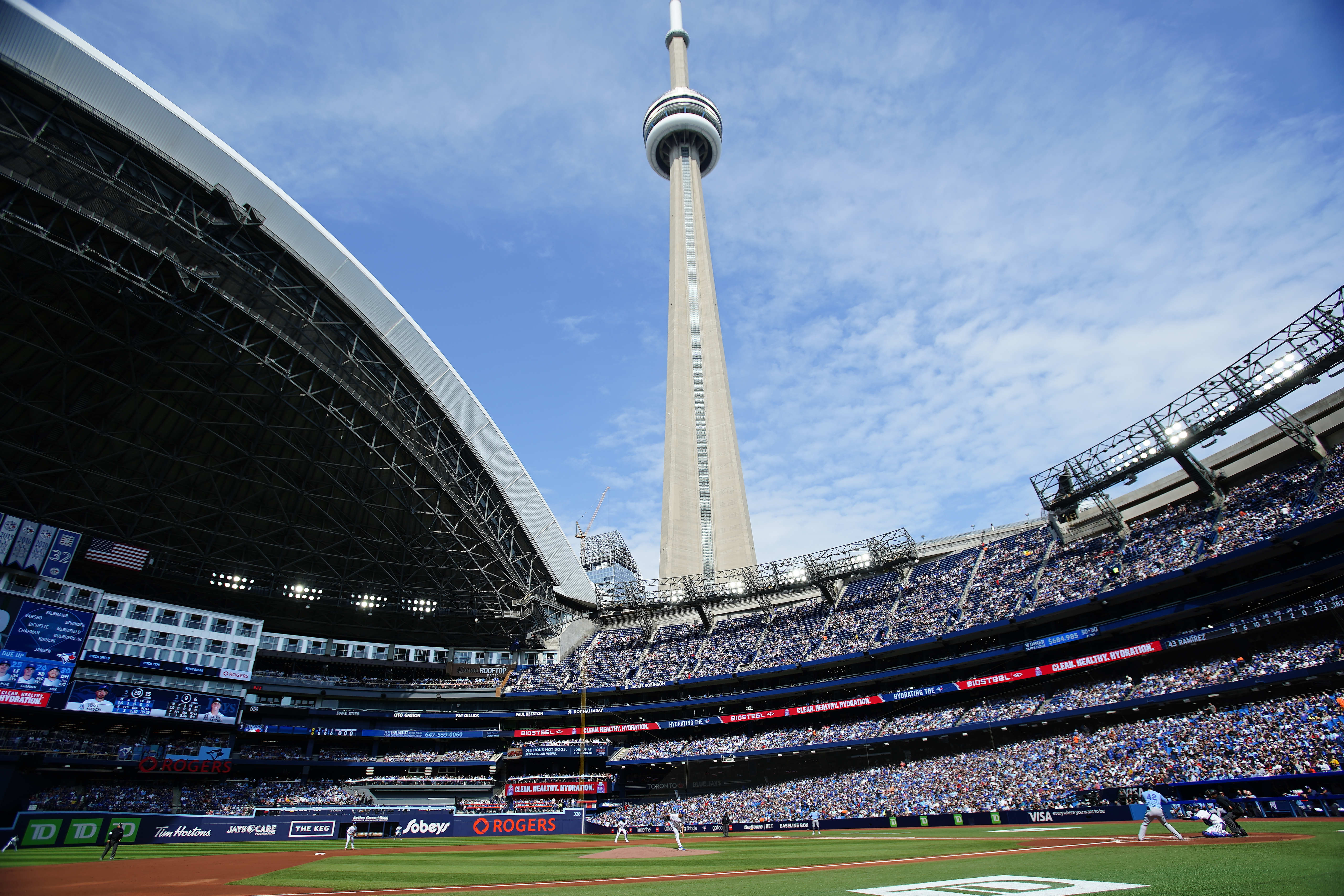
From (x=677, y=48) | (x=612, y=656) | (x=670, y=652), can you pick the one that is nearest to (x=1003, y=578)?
(x=670, y=652)

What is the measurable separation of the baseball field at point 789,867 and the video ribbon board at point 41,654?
10.2 meters

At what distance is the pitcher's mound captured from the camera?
24.5 metres

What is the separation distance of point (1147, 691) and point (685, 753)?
112 ft

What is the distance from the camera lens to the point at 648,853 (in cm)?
2634

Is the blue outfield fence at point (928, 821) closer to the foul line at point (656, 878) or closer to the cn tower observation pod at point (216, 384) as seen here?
the foul line at point (656, 878)

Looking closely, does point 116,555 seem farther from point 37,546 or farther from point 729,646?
point 729,646

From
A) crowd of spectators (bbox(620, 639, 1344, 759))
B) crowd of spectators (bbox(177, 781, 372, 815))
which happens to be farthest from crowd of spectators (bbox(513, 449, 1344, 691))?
crowd of spectators (bbox(177, 781, 372, 815))

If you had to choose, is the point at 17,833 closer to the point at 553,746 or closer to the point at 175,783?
the point at 175,783

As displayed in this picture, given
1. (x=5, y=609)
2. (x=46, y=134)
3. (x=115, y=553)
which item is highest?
(x=46, y=134)

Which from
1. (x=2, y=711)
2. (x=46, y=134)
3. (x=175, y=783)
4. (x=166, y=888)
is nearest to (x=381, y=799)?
(x=175, y=783)

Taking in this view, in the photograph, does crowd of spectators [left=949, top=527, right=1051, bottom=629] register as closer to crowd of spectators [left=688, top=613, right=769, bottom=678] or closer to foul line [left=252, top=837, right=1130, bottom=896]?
crowd of spectators [left=688, top=613, right=769, bottom=678]

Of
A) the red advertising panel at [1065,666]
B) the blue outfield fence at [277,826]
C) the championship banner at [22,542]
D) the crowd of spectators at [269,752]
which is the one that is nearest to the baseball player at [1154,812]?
the red advertising panel at [1065,666]

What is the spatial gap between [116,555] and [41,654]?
30.0ft

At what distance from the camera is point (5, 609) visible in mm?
39750
